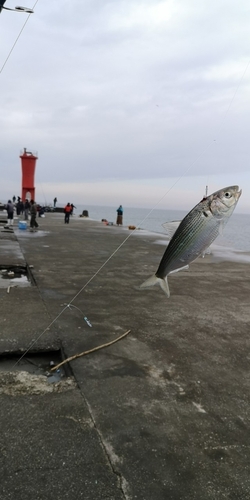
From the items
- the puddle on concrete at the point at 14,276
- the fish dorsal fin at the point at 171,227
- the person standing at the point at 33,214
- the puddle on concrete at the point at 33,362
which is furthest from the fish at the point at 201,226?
the person standing at the point at 33,214

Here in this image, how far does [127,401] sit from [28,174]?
1445 inches

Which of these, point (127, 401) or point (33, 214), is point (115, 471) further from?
point (33, 214)

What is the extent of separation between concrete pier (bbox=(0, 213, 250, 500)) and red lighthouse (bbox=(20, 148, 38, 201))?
3197cm

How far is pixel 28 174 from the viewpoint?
3662cm

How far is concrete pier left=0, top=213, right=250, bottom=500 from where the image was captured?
2.27m

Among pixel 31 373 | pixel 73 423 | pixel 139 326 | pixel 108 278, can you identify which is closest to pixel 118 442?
pixel 73 423

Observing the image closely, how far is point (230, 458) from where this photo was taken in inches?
99.7

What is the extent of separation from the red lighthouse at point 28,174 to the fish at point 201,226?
3599 centimetres

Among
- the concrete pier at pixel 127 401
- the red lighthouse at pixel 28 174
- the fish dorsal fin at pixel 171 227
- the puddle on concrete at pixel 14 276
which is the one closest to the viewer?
the concrete pier at pixel 127 401

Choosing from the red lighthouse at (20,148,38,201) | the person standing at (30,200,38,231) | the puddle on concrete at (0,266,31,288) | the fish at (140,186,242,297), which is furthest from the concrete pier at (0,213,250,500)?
the red lighthouse at (20,148,38,201)

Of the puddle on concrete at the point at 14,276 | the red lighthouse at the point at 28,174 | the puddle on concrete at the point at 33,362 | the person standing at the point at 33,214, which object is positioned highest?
the red lighthouse at the point at 28,174

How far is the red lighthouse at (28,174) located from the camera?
36.2 meters

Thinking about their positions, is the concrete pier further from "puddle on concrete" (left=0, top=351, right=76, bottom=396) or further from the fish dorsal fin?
the fish dorsal fin

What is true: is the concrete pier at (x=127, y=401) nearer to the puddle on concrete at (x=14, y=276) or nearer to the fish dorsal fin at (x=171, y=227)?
the puddle on concrete at (x=14, y=276)
